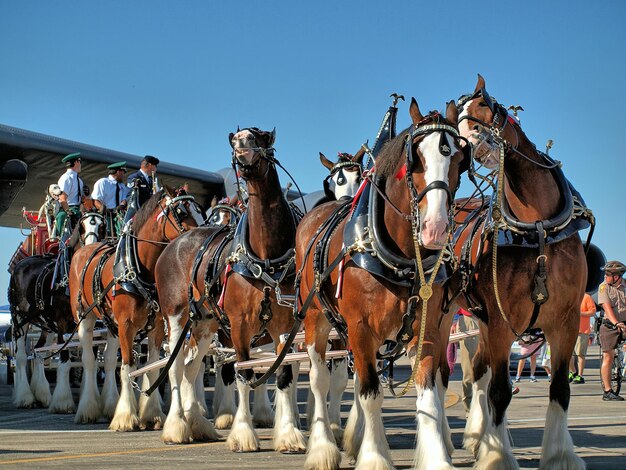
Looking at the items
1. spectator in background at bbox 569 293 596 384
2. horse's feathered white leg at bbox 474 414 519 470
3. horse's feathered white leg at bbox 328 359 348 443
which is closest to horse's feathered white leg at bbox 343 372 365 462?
horse's feathered white leg at bbox 328 359 348 443

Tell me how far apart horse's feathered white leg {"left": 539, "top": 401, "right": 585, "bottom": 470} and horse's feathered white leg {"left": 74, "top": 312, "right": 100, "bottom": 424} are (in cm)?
675

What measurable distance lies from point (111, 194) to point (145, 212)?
3958mm

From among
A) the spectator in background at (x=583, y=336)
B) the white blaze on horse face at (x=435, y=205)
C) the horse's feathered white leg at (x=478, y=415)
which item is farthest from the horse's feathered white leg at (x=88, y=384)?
the spectator in background at (x=583, y=336)

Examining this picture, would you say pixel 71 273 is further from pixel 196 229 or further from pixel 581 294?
pixel 581 294

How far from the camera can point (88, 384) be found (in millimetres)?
11695

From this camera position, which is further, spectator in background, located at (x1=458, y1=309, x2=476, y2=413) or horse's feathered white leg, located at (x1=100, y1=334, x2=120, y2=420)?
horse's feathered white leg, located at (x1=100, y1=334, x2=120, y2=420)

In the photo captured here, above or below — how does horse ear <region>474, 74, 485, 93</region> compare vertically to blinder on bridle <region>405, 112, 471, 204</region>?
above

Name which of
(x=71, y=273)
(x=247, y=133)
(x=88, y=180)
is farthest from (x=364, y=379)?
(x=88, y=180)

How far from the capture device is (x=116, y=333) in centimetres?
1156

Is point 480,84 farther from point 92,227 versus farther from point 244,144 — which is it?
point 92,227

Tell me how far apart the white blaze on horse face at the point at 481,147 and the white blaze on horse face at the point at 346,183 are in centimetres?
231

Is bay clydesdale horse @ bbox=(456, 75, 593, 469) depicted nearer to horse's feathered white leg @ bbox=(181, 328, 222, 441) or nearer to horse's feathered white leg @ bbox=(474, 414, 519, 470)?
horse's feathered white leg @ bbox=(474, 414, 519, 470)

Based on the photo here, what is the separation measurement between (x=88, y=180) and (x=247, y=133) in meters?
26.3

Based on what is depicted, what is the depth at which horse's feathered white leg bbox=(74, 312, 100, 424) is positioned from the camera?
11.5 metres
